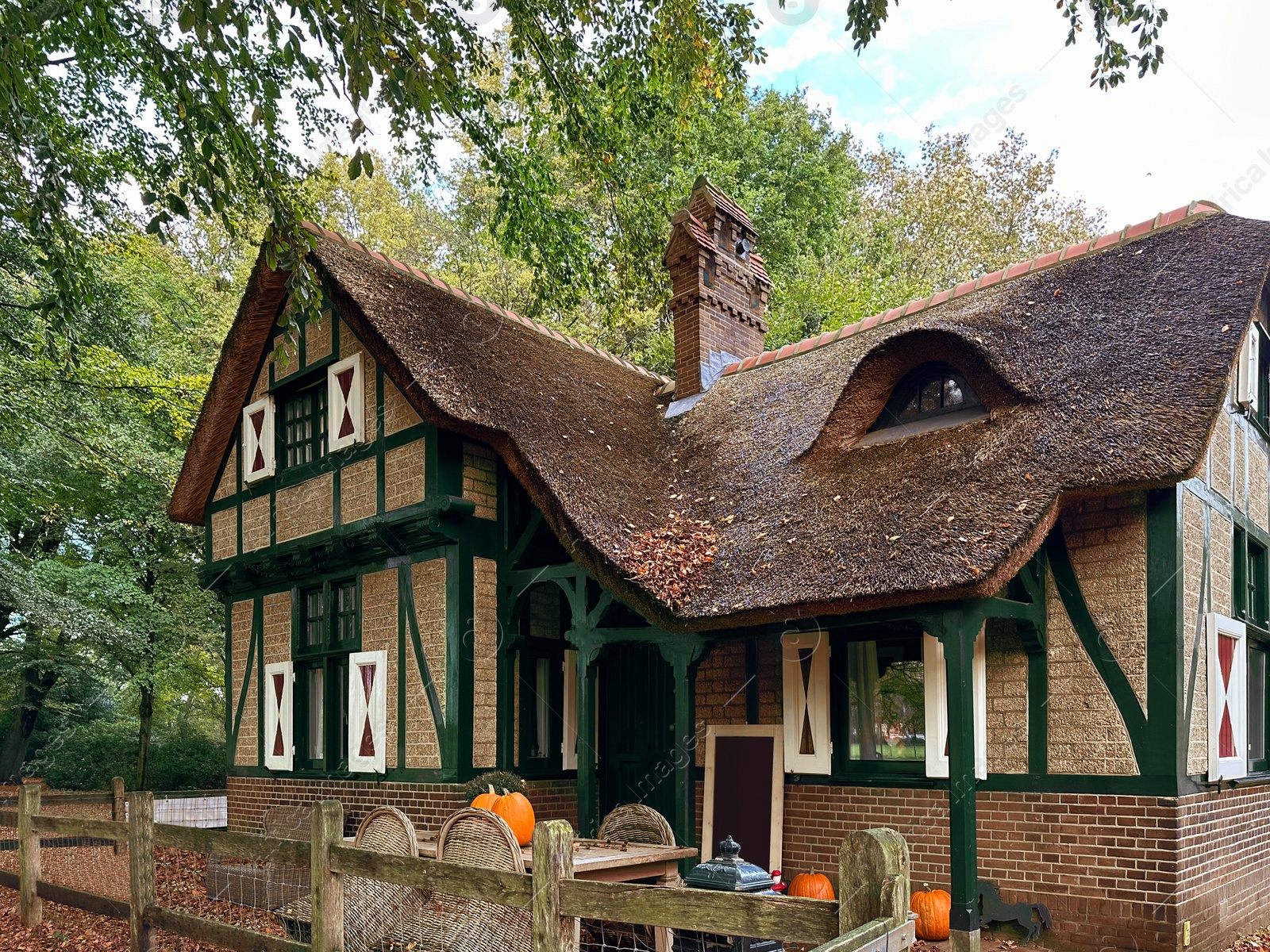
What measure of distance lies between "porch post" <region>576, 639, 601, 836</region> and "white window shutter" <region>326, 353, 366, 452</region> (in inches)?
132

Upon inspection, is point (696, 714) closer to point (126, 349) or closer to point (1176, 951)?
point (1176, 951)

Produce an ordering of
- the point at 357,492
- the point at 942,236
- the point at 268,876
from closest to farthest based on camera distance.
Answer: the point at 268,876 < the point at 357,492 < the point at 942,236

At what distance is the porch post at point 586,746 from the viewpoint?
8594mm

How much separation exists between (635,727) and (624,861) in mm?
3889

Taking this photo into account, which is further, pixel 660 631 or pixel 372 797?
pixel 372 797

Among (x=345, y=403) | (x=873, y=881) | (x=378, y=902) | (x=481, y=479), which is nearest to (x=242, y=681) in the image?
(x=345, y=403)

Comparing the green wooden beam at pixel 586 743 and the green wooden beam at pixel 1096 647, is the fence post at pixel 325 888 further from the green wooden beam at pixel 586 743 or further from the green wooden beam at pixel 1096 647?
the green wooden beam at pixel 1096 647

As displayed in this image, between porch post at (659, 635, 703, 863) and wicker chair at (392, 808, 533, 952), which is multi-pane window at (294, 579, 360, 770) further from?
wicker chair at (392, 808, 533, 952)

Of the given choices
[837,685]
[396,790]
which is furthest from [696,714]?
[396,790]

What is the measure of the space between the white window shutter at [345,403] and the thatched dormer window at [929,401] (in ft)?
16.3

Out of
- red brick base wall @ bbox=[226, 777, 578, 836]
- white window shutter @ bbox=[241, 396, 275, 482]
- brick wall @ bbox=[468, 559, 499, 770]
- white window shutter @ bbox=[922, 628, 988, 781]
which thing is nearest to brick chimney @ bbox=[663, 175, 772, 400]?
brick wall @ bbox=[468, 559, 499, 770]

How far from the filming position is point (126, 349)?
15.8 metres

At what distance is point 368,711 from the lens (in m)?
9.84

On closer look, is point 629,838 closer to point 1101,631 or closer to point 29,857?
point 1101,631
